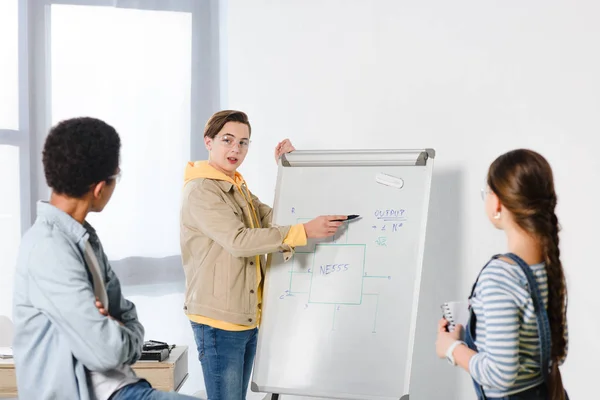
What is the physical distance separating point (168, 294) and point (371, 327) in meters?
1.52

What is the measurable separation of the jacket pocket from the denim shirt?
32.1 inches

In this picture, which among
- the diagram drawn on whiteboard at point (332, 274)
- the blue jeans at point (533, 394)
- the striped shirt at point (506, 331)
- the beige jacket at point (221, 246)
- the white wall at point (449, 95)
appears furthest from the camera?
the white wall at point (449, 95)

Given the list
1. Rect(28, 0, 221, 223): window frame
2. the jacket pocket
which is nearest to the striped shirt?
the jacket pocket

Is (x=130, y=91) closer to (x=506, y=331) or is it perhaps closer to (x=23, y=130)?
(x=23, y=130)

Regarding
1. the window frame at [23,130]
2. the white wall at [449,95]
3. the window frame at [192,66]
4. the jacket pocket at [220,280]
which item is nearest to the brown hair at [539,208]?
the jacket pocket at [220,280]

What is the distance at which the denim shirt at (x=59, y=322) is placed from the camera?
4.99 feet

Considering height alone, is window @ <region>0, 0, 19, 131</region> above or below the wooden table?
above

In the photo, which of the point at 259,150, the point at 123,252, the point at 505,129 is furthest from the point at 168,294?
the point at 505,129

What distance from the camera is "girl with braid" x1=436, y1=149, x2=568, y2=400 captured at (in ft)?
4.91

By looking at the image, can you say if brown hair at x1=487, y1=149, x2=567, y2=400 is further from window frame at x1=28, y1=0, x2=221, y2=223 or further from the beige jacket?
window frame at x1=28, y1=0, x2=221, y2=223

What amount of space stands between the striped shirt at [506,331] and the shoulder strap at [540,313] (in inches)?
0.5

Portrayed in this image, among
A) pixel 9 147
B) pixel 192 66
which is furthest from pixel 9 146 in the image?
pixel 192 66

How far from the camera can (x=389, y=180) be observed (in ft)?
8.50

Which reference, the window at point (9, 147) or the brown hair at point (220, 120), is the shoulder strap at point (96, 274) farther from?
the window at point (9, 147)
